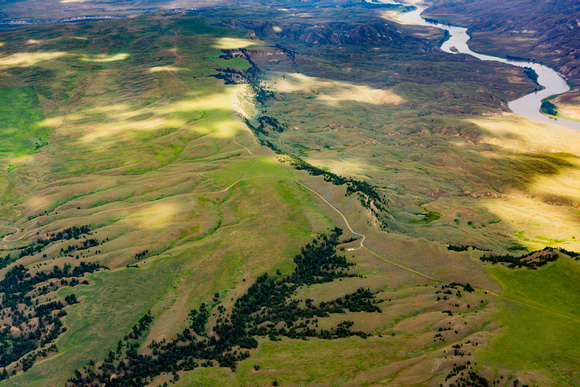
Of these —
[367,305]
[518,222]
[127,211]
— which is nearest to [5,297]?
[127,211]

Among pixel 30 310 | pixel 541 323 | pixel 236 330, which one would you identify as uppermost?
pixel 541 323

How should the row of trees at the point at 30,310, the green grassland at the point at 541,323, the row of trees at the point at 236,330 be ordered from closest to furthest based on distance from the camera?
the green grassland at the point at 541,323 → the row of trees at the point at 236,330 → the row of trees at the point at 30,310

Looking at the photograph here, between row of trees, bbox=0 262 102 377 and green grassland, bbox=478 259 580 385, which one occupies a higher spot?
green grassland, bbox=478 259 580 385

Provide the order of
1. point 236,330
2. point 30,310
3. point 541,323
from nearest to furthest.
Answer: point 541,323
point 236,330
point 30,310

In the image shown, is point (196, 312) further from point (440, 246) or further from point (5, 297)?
point (440, 246)

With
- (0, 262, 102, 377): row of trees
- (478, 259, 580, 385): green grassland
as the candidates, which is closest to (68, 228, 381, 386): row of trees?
(0, 262, 102, 377): row of trees

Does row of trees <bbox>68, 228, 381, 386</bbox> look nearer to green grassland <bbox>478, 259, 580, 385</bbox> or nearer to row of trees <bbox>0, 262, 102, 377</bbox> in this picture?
row of trees <bbox>0, 262, 102, 377</bbox>

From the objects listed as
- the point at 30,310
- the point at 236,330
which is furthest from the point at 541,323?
the point at 30,310

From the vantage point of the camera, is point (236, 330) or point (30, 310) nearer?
point (236, 330)

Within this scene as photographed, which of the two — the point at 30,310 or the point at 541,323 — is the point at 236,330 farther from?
the point at 541,323

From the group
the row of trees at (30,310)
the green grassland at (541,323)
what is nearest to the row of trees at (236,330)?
the row of trees at (30,310)

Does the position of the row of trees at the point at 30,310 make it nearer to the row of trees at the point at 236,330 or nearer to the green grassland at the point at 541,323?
the row of trees at the point at 236,330
